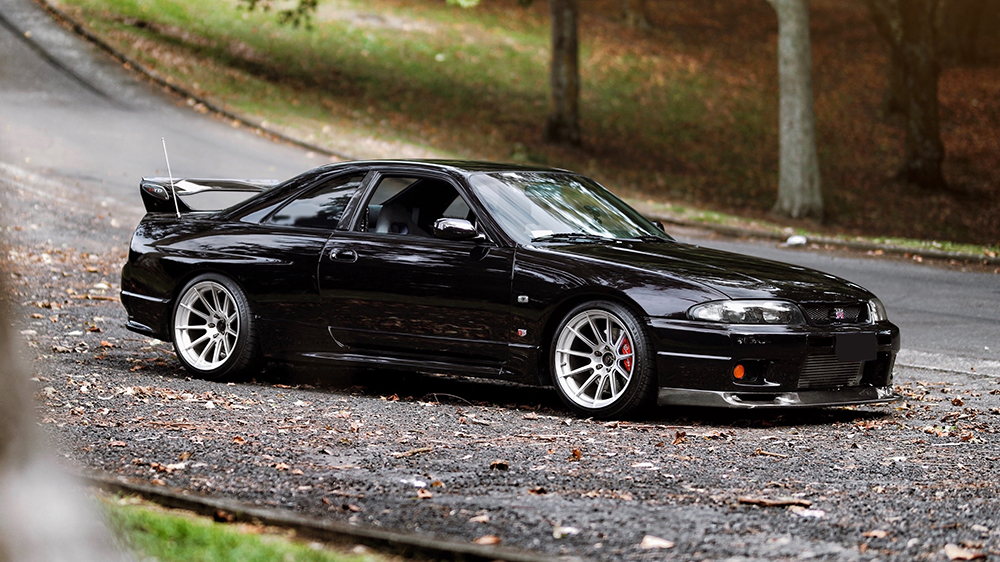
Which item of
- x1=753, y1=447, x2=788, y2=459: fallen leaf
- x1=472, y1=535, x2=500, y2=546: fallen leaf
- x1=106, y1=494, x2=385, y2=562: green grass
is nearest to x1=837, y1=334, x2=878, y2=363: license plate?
x1=753, y1=447, x2=788, y2=459: fallen leaf

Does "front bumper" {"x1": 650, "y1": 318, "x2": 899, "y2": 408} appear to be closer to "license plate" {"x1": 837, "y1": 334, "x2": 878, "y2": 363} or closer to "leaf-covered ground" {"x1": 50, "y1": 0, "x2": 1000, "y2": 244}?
"license plate" {"x1": 837, "y1": 334, "x2": 878, "y2": 363}

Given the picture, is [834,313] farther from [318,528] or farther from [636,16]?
[636,16]

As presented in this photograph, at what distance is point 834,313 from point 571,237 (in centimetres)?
167

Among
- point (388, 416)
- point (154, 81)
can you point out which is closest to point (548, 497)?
point (388, 416)

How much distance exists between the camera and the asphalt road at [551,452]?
4449 millimetres

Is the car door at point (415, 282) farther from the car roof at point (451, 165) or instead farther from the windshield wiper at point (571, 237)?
the windshield wiper at point (571, 237)

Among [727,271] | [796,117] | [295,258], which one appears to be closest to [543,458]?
[727,271]

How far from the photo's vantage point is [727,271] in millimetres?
6949

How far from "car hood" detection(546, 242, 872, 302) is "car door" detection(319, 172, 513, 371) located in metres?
0.52

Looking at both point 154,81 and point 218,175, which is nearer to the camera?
point 218,175

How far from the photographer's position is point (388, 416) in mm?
6738

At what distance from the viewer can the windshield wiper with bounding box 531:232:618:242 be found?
24.1ft

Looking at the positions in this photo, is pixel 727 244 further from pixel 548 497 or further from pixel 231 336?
pixel 548 497

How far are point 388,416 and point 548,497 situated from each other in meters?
2.05
